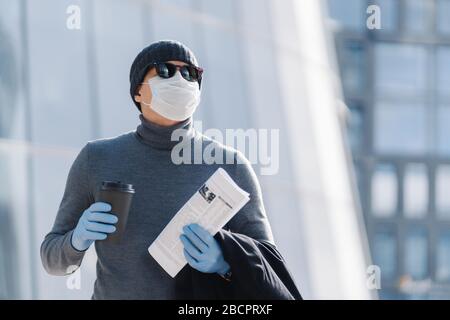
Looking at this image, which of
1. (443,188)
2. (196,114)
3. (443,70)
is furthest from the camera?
(443,188)

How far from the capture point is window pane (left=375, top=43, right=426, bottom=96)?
121 ft

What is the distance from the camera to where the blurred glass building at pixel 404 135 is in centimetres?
3703

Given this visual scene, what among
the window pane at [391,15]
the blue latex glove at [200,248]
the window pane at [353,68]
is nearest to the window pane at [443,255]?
the window pane at [353,68]

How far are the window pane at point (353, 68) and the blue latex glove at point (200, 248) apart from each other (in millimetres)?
35516

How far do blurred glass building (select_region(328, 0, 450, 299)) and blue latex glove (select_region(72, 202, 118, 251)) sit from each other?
33229mm

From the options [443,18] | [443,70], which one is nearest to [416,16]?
[443,18]

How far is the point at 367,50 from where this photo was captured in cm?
3925

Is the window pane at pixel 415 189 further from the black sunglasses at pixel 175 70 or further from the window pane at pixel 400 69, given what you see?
the black sunglasses at pixel 175 70

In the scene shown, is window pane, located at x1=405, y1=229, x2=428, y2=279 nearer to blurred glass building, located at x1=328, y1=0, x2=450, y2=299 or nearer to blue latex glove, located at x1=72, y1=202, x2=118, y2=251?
blurred glass building, located at x1=328, y1=0, x2=450, y2=299

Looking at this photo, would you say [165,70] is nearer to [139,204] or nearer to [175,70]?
[175,70]

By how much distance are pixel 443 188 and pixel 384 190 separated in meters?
2.44

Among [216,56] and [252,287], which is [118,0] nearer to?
[216,56]

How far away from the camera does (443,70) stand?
37.3 metres
